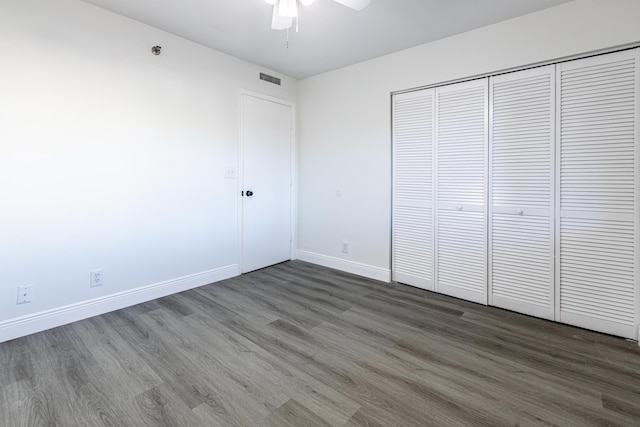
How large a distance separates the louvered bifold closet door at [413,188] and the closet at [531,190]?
11 millimetres

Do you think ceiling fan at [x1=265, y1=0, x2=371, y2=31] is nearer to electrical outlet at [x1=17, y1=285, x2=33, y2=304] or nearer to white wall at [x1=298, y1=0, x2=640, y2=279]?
white wall at [x1=298, y1=0, x2=640, y2=279]

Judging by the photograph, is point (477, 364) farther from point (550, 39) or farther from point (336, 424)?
point (550, 39)

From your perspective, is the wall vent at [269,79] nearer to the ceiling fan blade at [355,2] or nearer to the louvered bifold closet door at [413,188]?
the louvered bifold closet door at [413,188]

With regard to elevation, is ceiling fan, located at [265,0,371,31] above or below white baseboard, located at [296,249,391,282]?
above

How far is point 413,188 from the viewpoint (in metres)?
3.24

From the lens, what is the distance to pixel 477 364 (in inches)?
75.2

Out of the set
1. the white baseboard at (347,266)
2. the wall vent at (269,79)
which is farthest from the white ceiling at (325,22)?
the white baseboard at (347,266)

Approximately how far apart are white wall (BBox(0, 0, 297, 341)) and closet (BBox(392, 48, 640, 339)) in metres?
2.15

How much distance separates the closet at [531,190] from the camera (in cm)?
222

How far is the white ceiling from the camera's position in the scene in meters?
2.38

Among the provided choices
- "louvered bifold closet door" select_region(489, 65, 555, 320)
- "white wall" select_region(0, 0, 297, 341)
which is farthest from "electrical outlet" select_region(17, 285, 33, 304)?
"louvered bifold closet door" select_region(489, 65, 555, 320)

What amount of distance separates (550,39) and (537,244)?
1.65m

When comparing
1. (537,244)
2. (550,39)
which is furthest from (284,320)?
(550,39)

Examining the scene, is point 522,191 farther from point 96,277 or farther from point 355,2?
point 96,277
